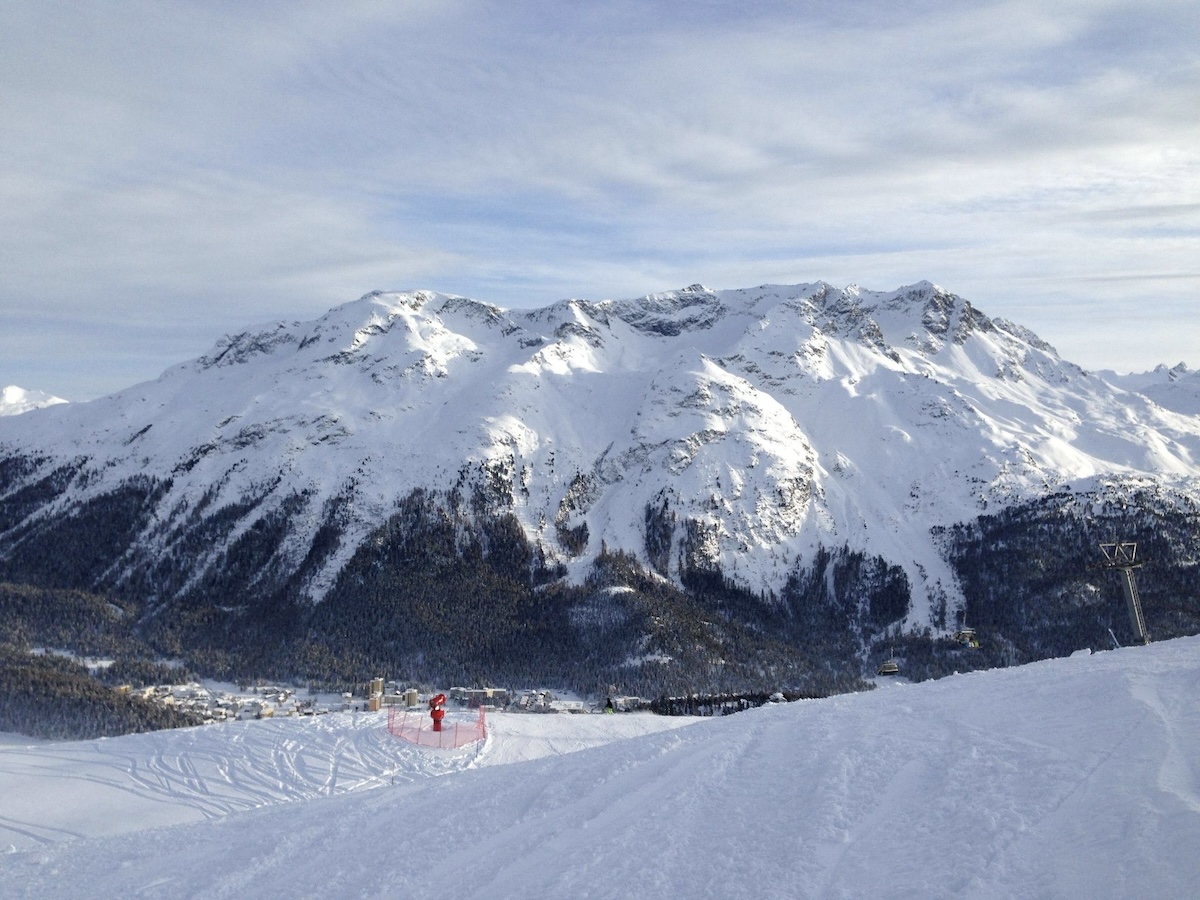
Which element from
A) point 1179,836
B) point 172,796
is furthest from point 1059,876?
point 172,796

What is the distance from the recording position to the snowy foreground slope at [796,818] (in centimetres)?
1762

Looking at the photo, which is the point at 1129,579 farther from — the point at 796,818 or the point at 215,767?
the point at 215,767

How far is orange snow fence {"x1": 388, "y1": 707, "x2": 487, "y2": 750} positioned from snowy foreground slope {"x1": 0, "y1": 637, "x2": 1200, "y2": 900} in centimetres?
2458

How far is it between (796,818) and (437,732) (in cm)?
4001

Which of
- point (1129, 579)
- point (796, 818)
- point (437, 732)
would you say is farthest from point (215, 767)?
point (1129, 579)

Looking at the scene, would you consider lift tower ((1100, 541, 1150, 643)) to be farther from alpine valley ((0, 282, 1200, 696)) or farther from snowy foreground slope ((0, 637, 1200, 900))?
alpine valley ((0, 282, 1200, 696))

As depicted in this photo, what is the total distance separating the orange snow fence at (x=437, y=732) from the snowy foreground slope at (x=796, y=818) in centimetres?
2458

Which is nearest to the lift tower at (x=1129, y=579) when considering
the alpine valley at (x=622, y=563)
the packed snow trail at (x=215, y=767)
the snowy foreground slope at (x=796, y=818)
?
the snowy foreground slope at (x=796, y=818)

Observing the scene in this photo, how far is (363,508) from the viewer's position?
181625 millimetres

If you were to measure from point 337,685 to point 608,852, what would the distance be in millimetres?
120859

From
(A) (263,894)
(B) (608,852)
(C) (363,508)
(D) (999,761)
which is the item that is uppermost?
(C) (363,508)

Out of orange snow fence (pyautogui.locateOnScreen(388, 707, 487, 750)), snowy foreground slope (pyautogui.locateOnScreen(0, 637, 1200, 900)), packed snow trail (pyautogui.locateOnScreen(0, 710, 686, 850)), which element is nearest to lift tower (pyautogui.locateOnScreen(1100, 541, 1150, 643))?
snowy foreground slope (pyautogui.locateOnScreen(0, 637, 1200, 900))

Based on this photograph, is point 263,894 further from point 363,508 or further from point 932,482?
point 932,482

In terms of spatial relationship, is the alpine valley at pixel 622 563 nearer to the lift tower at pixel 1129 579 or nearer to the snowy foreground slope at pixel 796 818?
the lift tower at pixel 1129 579
